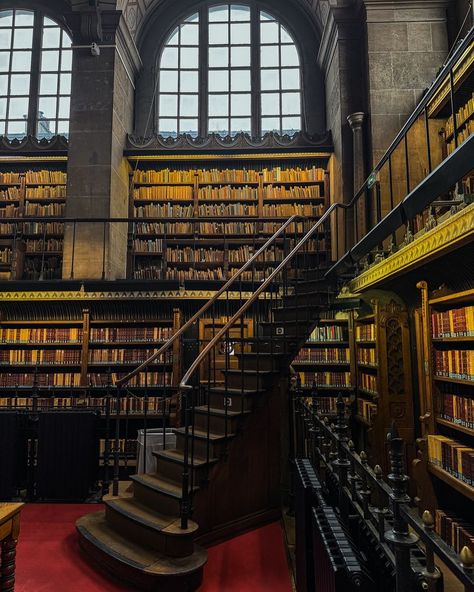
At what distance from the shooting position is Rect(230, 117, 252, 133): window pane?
8297mm

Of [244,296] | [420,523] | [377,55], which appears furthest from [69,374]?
[377,55]

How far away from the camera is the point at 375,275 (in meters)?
4.04

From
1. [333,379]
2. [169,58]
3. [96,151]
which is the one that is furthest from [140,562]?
[169,58]

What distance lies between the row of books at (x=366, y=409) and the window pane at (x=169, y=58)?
7041 mm

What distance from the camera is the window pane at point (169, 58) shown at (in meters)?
8.41

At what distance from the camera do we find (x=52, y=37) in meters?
8.39

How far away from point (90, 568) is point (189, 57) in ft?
28.0

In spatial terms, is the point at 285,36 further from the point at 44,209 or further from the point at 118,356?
the point at 118,356

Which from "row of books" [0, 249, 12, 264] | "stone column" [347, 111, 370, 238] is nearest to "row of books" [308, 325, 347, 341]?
"stone column" [347, 111, 370, 238]

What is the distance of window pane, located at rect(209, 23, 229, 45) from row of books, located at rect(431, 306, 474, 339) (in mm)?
7253

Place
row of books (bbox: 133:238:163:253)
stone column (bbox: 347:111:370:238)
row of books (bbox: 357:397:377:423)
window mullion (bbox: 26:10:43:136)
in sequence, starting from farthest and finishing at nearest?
window mullion (bbox: 26:10:43:136)
row of books (bbox: 133:238:163:253)
stone column (bbox: 347:111:370:238)
row of books (bbox: 357:397:377:423)

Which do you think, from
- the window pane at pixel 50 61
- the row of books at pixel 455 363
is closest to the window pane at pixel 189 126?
the window pane at pixel 50 61

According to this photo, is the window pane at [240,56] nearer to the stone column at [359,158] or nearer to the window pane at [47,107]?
the stone column at [359,158]

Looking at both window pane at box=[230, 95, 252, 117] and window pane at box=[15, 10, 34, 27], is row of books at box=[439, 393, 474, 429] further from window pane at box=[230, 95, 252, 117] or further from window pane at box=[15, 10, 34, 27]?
window pane at box=[15, 10, 34, 27]
